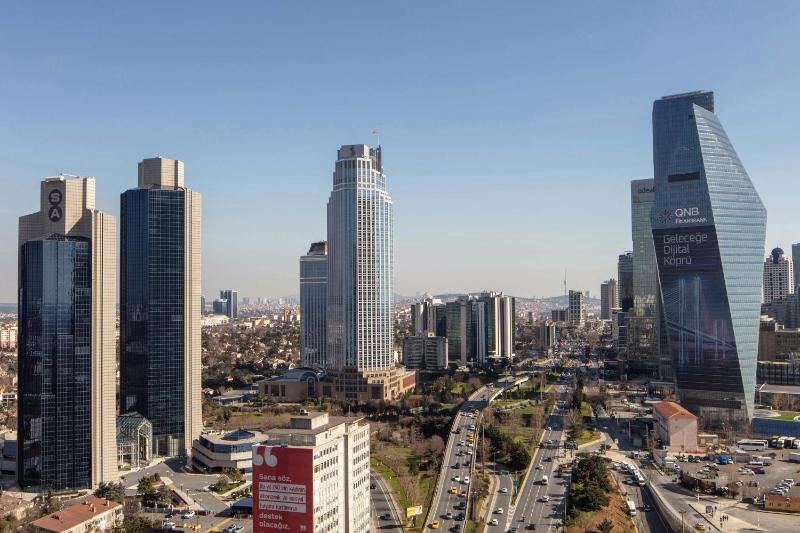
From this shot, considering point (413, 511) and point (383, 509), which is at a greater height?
point (413, 511)

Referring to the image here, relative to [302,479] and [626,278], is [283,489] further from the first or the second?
[626,278]

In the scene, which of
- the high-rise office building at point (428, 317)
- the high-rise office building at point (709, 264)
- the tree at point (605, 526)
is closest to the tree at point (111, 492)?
the tree at point (605, 526)

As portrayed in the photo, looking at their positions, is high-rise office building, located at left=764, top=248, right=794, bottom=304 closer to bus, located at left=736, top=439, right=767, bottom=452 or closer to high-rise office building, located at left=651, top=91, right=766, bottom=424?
high-rise office building, located at left=651, top=91, right=766, bottom=424

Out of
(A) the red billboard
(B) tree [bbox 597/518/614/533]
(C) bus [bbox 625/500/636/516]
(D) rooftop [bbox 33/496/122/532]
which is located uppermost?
(A) the red billboard

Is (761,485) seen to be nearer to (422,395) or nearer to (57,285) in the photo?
(422,395)

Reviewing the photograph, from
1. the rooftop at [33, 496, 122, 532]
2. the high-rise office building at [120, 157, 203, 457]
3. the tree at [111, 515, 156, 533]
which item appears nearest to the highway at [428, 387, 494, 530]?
the tree at [111, 515, 156, 533]

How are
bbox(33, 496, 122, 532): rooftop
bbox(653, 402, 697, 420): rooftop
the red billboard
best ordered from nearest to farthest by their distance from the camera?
1. the red billboard
2. bbox(33, 496, 122, 532): rooftop
3. bbox(653, 402, 697, 420): rooftop

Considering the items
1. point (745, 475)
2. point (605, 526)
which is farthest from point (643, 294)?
point (605, 526)
